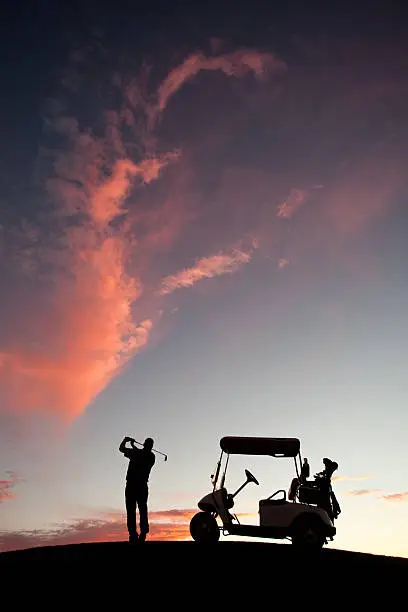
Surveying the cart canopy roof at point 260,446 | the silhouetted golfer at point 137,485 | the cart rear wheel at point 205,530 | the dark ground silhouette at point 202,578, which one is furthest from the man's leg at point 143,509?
the cart canopy roof at point 260,446

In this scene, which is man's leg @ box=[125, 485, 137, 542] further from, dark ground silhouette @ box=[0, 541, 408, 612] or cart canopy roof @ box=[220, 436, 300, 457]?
cart canopy roof @ box=[220, 436, 300, 457]

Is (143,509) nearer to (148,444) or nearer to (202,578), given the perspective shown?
(148,444)

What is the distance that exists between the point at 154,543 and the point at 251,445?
371cm

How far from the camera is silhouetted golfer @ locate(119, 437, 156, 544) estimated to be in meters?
15.7

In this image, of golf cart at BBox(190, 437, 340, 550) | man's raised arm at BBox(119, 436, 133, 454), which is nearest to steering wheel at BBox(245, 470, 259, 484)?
golf cart at BBox(190, 437, 340, 550)

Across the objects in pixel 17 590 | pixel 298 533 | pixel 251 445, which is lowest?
pixel 17 590

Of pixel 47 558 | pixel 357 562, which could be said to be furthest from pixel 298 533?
pixel 47 558

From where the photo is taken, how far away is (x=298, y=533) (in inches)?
616

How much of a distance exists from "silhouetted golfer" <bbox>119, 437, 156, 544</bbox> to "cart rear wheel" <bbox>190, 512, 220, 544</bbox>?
1338 mm

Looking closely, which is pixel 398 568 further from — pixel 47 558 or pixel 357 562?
pixel 47 558

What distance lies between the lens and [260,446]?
55.8ft

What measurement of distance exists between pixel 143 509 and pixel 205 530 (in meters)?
1.83

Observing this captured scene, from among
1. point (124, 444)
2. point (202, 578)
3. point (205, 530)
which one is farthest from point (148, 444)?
point (202, 578)

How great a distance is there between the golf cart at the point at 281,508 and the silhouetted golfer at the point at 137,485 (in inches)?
59.8
